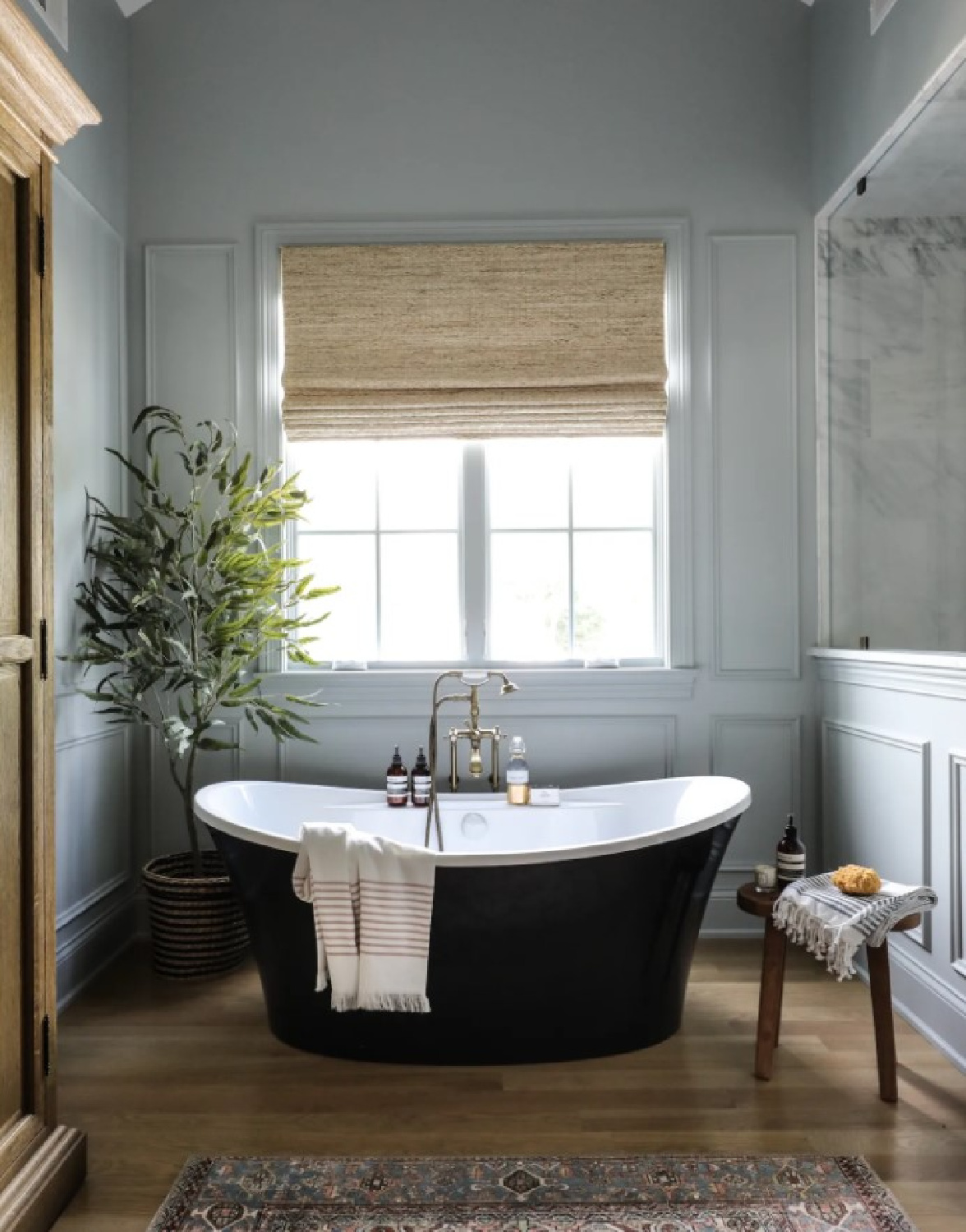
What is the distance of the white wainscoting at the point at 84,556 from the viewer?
9.72ft

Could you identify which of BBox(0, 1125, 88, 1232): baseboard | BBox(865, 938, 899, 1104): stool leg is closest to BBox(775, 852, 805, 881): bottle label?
BBox(865, 938, 899, 1104): stool leg

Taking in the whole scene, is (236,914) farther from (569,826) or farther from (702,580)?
(702,580)

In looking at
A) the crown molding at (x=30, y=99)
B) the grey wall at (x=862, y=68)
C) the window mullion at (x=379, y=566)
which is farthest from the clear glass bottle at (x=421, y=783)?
the grey wall at (x=862, y=68)

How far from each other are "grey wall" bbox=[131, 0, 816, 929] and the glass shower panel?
0.12m

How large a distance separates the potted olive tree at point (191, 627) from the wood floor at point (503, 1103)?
0.35 meters

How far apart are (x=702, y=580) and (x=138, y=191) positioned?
2454 millimetres

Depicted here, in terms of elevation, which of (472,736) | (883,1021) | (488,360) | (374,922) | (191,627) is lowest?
(883,1021)

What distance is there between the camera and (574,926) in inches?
96.3

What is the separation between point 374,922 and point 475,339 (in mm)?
2079

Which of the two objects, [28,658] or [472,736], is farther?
[472,736]

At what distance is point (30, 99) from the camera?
181cm

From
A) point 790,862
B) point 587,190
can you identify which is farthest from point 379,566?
point 790,862

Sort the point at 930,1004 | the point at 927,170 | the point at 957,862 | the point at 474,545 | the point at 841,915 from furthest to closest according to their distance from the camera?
the point at 474,545
the point at 927,170
the point at 930,1004
the point at 957,862
the point at 841,915

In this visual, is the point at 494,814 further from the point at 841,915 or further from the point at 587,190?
the point at 587,190
